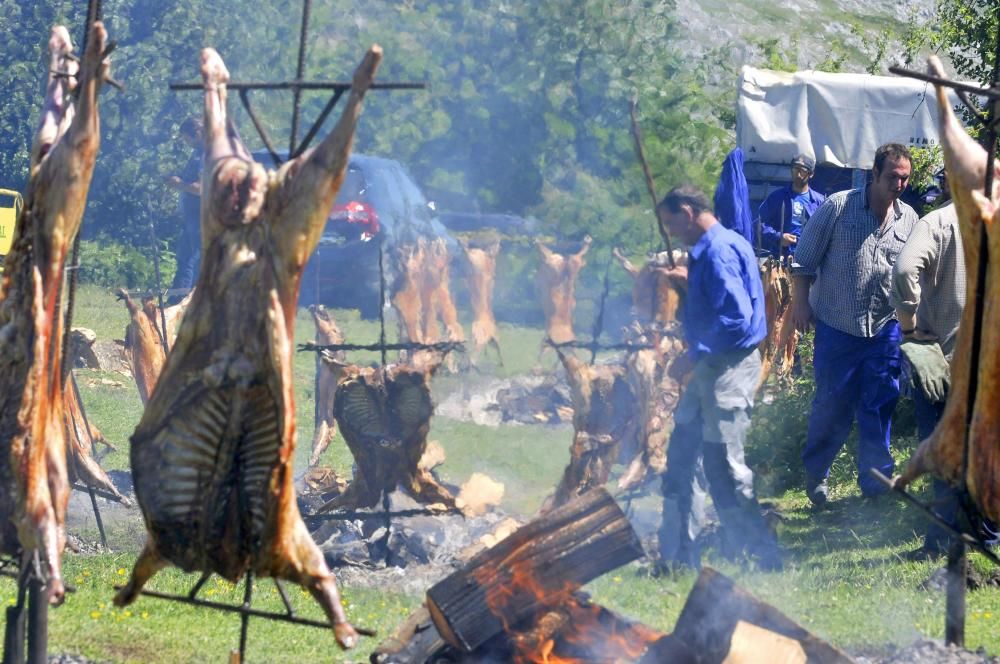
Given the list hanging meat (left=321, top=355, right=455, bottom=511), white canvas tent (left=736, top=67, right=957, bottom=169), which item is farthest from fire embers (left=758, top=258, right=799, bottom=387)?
hanging meat (left=321, top=355, right=455, bottom=511)

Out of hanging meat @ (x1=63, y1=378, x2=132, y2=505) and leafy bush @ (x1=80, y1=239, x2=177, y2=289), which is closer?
hanging meat @ (x1=63, y1=378, x2=132, y2=505)

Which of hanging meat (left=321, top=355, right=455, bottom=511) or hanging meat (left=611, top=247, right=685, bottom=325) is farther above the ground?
hanging meat (left=611, top=247, right=685, bottom=325)

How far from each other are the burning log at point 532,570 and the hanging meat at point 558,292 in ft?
24.6

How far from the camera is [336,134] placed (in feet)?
12.3

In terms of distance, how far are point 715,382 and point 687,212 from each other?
92cm

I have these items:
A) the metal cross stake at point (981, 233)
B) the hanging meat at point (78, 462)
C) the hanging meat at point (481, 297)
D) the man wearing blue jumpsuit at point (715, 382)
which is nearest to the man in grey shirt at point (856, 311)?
the man wearing blue jumpsuit at point (715, 382)

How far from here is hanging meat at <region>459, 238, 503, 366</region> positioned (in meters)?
13.2

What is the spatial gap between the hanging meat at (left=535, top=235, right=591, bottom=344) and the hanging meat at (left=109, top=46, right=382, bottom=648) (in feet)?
28.7

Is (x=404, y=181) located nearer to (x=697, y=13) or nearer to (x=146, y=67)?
A: (x=146, y=67)

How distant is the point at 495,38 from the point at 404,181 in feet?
6.59

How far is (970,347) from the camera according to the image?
4.00 m

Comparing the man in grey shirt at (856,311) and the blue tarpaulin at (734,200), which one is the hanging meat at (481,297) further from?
the man in grey shirt at (856,311)

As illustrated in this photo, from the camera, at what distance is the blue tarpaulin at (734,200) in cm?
870

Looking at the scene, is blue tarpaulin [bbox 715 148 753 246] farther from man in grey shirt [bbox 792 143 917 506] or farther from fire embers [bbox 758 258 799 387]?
fire embers [bbox 758 258 799 387]
